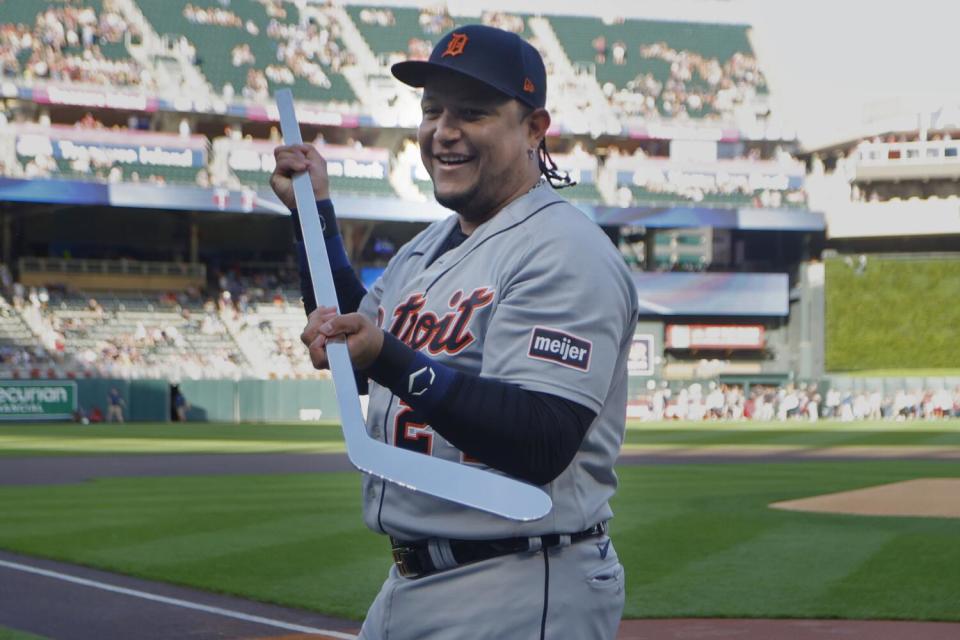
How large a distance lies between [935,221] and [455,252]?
48.8 metres

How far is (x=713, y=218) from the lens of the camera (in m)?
45.5

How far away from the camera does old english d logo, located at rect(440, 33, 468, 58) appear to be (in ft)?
8.93

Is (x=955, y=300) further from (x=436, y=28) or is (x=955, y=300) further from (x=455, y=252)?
(x=455, y=252)

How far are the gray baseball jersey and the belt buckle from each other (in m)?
0.04

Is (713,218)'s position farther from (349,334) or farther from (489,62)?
Result: (349,334)

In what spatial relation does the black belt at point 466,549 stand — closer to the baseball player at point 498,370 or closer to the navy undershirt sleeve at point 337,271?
the baseball player at point 498,370

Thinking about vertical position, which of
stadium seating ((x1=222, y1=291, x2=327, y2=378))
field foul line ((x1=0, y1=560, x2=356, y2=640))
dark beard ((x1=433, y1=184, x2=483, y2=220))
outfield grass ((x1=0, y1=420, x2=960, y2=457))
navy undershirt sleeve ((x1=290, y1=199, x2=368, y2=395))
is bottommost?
outfield grass ((x1=0, y1=420, x2=960, y2=457))

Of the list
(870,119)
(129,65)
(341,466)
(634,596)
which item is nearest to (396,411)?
(634,596)

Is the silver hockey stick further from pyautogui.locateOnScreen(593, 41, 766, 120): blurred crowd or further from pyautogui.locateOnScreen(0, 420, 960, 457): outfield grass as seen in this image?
pyautogui.locateOnScreen(593, 41, 766, 120): blurred crowd

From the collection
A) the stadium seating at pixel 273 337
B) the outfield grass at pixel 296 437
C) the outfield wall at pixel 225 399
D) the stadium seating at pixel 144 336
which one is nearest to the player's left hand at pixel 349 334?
the outfield grass at pixel 296 437

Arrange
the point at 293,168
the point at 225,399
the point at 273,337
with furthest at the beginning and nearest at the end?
the point at 273,337
the point at 225,399
the point at 293,168

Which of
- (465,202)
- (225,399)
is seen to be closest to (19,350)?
(225,399)

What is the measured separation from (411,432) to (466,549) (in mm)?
260

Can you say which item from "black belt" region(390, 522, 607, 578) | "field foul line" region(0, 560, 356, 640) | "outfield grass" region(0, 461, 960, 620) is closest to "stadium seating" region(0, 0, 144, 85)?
"outfield grass" region(0, 461, 960, 620)
